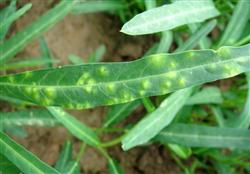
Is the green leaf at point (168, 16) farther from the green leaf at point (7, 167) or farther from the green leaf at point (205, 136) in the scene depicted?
the green leaf at point (7, 167)

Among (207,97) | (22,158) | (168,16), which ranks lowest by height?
(207,97)

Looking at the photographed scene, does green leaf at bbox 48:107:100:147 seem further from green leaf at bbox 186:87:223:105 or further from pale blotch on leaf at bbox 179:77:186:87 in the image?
pale blotch on leaf at bbox 179:77:186:87

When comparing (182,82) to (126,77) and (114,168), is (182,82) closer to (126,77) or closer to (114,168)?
(126,77)

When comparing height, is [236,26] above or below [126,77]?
below

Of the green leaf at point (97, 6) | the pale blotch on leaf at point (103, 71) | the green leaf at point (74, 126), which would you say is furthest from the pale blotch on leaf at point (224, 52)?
the green leaf at point (97, 6)

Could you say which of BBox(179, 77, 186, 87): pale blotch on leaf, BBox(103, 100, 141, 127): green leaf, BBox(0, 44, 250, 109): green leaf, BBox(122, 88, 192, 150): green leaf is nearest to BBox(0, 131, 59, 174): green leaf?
BBox(0, 44, 250, 109): green leaf

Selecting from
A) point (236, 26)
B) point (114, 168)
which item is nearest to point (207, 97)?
point (236, 26)

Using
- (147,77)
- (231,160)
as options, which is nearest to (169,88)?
(147,77)
